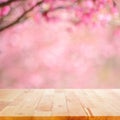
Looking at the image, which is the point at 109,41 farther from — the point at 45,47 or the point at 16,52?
the point at 16,52

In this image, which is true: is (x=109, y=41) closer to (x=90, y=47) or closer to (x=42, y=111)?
(x=90, y=47)

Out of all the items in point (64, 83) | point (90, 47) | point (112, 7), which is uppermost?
point (112, 7)

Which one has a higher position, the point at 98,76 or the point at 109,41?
the point at 109,41

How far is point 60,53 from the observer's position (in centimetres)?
327

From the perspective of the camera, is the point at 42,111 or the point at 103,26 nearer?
the point at 42,111

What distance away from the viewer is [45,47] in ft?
10.8

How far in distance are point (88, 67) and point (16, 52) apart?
70 cm

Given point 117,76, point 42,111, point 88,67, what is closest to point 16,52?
point 88,67

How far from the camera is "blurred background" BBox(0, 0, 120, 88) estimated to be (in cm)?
327

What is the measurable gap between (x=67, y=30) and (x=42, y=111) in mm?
2133

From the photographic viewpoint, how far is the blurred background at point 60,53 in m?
3.27

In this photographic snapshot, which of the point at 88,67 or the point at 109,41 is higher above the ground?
the point at 109,41

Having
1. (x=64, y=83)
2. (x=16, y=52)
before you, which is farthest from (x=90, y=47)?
(x=16, y=52)

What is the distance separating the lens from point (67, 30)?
10.8 feet
